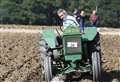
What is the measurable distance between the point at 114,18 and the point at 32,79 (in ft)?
187

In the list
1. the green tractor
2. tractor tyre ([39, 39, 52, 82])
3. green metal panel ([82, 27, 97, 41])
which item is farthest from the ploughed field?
green metal panel ([82, 27, 97, 41])

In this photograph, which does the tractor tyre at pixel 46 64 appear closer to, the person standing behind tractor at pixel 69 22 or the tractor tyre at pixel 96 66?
the person standing behind tractor at pixel 69 22

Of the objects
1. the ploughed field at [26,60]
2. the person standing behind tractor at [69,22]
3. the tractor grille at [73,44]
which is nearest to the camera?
the tractor grille at [73,44]

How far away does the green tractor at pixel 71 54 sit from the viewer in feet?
39.5

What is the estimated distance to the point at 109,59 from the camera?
15289 millimetres

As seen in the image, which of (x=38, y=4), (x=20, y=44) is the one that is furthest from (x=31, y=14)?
(x=20, y=44)

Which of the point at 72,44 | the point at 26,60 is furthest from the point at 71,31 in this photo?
the point at 26,60

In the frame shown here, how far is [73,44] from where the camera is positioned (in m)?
12.0

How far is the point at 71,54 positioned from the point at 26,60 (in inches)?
108

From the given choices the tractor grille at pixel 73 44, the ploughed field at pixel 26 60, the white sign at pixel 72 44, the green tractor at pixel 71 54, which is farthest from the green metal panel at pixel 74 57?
the ploughed field at pixel 26 60

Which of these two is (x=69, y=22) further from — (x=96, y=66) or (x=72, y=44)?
(x=96, y=66)

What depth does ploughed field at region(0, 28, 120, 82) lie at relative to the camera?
1275cm

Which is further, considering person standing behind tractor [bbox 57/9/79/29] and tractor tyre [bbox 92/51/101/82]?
person standing behind tractor [bbox 57/9/79/29]

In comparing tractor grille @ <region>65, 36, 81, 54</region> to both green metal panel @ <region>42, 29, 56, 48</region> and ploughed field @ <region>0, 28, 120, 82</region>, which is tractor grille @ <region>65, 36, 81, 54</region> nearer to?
green metal panel @ <region>42, 29, 56, 48</region>
